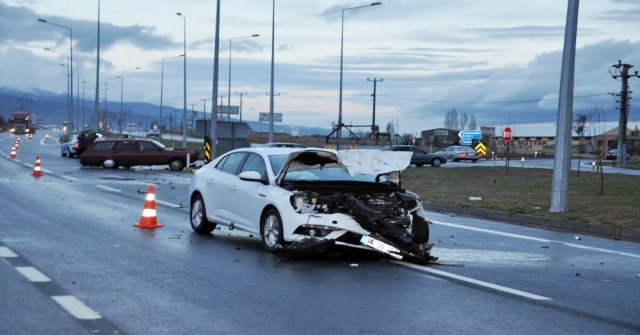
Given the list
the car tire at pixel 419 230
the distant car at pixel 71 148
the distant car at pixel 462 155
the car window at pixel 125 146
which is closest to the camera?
the car tire at pixel 419 230

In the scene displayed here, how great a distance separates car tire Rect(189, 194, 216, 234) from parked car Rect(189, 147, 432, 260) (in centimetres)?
47

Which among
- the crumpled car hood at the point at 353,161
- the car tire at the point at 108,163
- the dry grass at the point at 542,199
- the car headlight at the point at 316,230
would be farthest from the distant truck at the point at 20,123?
the car headlight at the point at 316,230

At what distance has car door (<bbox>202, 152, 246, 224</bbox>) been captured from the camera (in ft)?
46.3

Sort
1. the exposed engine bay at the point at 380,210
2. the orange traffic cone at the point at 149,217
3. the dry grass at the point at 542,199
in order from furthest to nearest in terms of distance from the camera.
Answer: the dry grass at the point at 542,199 → the orange traffic cone at the point at 149,217 → the exposed engine bay at the point at 380,210

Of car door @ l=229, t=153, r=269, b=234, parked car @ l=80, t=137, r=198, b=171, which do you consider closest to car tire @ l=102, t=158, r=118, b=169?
parked car @ l=80, t=137, r=198, b=171

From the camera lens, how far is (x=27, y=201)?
816 inches

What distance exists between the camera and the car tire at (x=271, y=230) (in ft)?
40.6

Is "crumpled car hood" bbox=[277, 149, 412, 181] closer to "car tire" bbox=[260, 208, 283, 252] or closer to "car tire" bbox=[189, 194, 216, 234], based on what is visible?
"car tire" bbox=[260, 208, 283, 252]

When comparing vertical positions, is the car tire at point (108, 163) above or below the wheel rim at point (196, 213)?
below

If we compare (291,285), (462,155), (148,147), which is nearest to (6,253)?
(291,285)

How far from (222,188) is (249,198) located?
1.09 metres

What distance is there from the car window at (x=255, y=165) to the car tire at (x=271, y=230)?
30.0 inches

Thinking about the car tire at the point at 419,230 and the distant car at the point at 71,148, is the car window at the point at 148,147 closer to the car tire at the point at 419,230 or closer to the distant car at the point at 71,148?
the distant car at the point at 71,148

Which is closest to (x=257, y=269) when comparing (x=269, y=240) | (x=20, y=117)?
(x=269, y=240)
